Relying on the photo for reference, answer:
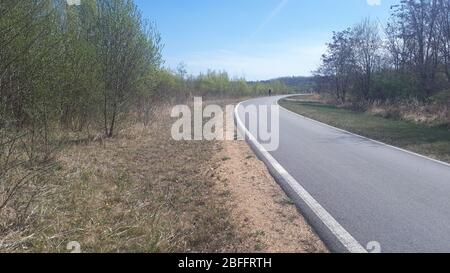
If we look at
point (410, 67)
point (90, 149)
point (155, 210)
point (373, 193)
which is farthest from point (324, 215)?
point (410, 67)

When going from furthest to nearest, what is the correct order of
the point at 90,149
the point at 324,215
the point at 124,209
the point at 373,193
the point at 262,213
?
the point at 90,149 < the point at 373,193 < the point at 124,209 < the point at 262,213 < the point at 324,215

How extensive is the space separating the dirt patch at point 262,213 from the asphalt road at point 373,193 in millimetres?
205

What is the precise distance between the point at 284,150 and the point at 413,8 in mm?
29288

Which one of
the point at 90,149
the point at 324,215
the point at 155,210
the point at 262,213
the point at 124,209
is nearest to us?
the point at 324,215

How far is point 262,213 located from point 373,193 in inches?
87.1

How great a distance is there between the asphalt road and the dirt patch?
21 centimetres

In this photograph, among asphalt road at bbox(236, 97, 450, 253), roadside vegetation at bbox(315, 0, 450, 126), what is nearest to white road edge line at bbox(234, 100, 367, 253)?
asphalt road at bbox(236, 97, 450, 253)

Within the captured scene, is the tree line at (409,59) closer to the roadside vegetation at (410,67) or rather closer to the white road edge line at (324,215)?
the roadside vegetation at (410,67)

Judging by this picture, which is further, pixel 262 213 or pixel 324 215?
pixel 262 213

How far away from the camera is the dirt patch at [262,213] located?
5273mm

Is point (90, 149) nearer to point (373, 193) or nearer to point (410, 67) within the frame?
point (373, 193)

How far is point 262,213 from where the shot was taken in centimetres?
656

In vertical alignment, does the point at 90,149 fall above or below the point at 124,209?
above
